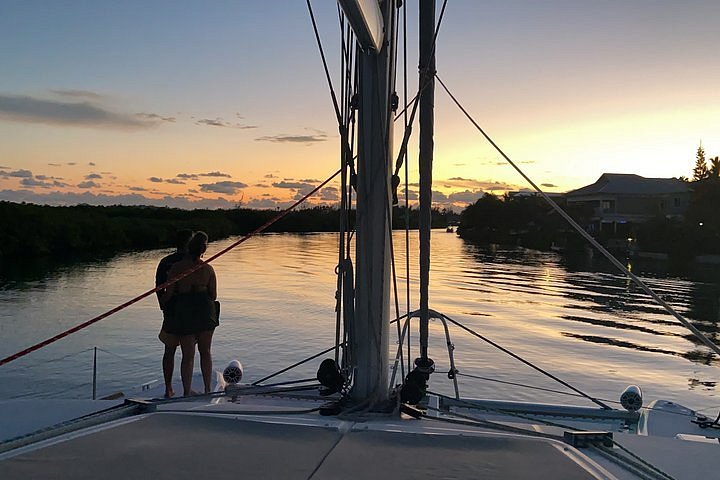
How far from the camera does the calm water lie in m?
9.19

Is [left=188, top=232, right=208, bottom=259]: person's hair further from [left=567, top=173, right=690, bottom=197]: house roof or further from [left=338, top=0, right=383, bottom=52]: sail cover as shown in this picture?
[left=567, top=173, right=690, bottom=197]: house roof

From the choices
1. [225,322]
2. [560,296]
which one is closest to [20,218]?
[225,322]

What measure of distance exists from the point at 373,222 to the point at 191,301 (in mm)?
2322

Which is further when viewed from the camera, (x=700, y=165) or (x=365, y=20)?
(x=700, y=165)

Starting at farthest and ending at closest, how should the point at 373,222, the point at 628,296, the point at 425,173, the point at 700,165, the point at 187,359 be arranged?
the point at 700,165 → the point at 628,296 → the point at 187,359 → the point at 425,173 → the point at 373,222

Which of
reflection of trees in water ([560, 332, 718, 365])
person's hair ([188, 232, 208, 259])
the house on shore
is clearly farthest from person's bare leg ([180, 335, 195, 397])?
the house on shore

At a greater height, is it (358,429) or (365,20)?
(365,20)

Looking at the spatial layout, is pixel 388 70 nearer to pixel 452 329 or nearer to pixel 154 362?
pixel 154 362

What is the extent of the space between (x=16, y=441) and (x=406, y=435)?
1.45 m

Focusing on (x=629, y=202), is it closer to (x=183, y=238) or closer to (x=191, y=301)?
(x=183, y=238)

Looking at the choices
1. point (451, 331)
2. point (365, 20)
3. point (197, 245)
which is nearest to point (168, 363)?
point (197, 245)

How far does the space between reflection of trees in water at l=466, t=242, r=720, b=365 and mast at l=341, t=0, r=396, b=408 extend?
1061cm

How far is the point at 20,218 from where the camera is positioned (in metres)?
35.5

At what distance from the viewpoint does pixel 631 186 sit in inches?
2221
